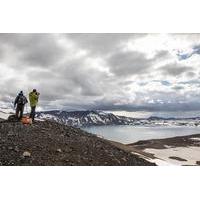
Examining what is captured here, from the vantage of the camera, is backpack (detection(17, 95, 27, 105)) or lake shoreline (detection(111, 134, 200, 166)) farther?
lake shoreline (detection(111, 134, 200, 166))

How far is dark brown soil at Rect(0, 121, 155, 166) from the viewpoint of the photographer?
19.5 m

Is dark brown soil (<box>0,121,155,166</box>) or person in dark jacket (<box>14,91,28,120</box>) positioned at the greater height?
person in dark jacket (<box>14,91,28,120</box>)

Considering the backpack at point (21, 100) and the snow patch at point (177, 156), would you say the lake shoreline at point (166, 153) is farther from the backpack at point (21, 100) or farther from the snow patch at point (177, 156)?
the backpack at point (21, 100)

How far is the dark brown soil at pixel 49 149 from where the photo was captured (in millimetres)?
19531

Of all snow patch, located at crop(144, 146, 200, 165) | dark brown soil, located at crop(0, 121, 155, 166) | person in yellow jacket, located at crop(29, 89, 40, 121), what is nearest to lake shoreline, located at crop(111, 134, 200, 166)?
snow patch, located at crop(144, 146, 200, 165)

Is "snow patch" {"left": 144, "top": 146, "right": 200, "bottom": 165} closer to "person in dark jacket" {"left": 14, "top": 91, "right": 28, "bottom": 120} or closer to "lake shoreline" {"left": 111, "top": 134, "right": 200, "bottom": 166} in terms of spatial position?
"lake shoreline" {"left": 111, "top": 134, "right": 200, "bottom": 166}

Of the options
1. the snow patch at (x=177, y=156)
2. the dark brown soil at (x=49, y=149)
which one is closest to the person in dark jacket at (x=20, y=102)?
the dark brown soil at (x=49, y=149)

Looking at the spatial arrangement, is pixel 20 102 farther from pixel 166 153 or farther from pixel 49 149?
pixel 166 153

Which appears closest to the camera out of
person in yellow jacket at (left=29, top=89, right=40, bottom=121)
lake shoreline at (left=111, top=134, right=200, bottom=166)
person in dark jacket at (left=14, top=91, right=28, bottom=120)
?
person in yellow jacket at (left=29, top=89, right=40, bottom=121)

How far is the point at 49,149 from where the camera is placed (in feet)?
68.9
